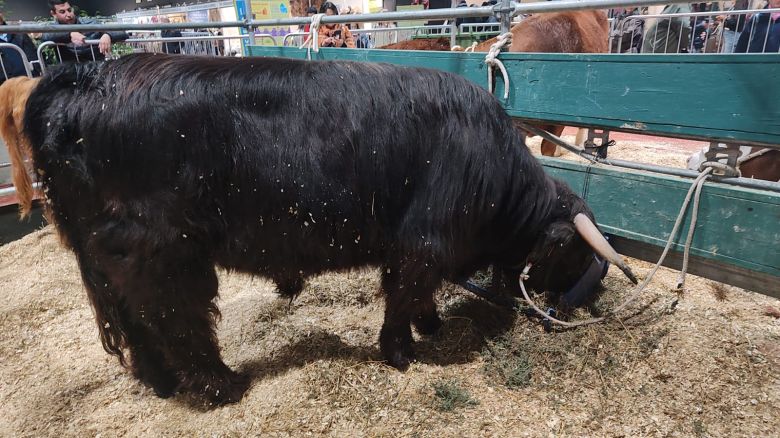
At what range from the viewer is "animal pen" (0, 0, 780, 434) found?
2.30 metres

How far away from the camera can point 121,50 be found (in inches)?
326

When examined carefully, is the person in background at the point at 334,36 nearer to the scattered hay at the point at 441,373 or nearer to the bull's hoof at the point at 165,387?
the scattered hay at the point at 441,373

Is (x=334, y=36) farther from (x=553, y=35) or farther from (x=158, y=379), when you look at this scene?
(x=158, y=379)

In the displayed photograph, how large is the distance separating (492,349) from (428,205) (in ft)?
3.47

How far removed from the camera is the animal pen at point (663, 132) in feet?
7.55

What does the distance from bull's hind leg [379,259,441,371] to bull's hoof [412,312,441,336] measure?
26 centimetres

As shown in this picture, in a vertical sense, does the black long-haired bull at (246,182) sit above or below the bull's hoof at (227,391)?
above

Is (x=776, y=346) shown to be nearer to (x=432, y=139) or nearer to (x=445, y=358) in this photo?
→ (x=445, y=358)

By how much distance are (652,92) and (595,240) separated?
0.89 metres

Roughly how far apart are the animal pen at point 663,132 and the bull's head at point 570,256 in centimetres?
33

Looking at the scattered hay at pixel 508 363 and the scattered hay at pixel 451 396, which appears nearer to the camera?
the scattered hay at pixel 451 396

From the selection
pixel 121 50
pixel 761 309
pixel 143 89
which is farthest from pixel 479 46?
pixel 121 50

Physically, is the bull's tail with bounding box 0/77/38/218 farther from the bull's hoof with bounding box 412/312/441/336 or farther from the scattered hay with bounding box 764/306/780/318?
the scattered hay with bounding box 764/306/780/318

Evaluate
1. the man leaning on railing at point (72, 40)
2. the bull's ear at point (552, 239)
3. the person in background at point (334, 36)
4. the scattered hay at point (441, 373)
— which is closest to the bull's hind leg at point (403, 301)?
the scattered hay at point (441, 373)
